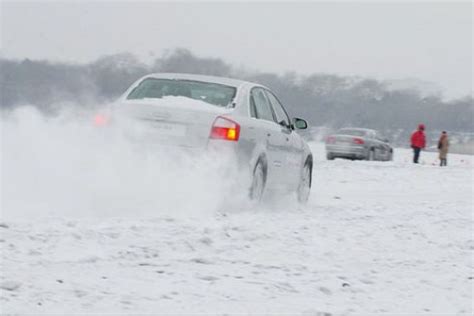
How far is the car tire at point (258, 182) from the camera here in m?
9.63

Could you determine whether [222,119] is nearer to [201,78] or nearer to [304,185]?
[201,78]

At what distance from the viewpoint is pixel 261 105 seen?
418 inches

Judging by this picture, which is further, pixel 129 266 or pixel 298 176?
pixel 298 176

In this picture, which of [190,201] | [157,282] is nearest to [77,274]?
[157,282]

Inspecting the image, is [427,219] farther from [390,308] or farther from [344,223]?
[390,308]

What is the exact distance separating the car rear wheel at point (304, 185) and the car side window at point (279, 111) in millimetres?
764

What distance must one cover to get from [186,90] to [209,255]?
3686 mm

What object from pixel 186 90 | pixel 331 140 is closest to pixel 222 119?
pixel 186 90

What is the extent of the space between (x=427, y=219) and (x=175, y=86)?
305 centimetres

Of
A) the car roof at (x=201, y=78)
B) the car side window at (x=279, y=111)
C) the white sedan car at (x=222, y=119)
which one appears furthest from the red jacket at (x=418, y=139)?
the car roof at (x=201, y=78)

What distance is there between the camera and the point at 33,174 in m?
9.11

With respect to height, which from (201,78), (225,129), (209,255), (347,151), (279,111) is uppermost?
(201,78)

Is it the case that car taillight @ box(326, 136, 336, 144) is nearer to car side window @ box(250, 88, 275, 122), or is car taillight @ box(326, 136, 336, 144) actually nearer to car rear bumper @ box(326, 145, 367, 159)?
car rear bumper @ box(326, 145, 367, 159)

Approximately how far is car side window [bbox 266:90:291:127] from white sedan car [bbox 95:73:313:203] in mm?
20
